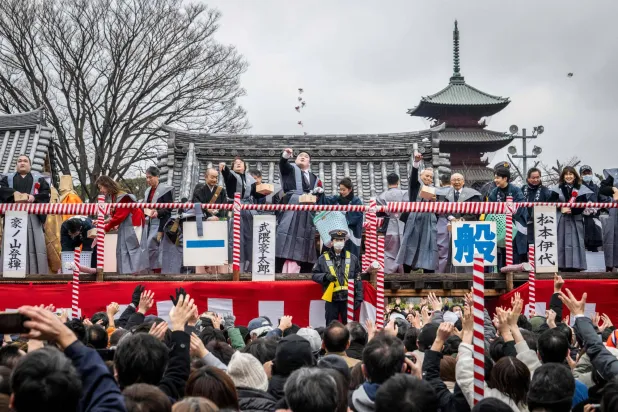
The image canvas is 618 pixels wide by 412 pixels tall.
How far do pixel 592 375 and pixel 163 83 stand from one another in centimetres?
2119

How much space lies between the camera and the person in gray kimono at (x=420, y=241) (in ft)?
38.9

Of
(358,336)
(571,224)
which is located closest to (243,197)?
(571,224)

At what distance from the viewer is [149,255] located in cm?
1201

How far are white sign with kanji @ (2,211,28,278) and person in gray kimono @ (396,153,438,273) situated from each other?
17.5 ft

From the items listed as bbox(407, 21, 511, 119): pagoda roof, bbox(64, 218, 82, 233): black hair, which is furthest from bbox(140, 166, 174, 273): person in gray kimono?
bbox(407, 21, 511, 119): pagoda roof

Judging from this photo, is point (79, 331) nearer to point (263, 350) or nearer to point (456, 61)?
point (263, 350)

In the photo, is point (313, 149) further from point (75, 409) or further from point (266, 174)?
point (75, 409)

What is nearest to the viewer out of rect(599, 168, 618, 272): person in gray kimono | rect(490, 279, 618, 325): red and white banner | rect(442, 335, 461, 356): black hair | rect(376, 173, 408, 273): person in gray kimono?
rect(442, 335, 461, 356): black hair

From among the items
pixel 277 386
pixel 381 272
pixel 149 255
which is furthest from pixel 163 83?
pixel 277 386

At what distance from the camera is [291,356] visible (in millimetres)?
4965

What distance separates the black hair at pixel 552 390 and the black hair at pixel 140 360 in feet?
6.53

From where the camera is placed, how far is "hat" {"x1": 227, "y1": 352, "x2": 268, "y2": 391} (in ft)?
15.8

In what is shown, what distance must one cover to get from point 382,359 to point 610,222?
26.8 feet

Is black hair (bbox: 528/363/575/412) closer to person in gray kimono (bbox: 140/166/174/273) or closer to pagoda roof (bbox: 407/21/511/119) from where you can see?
person in gray kimono (bbox: 140/166/174/273)
